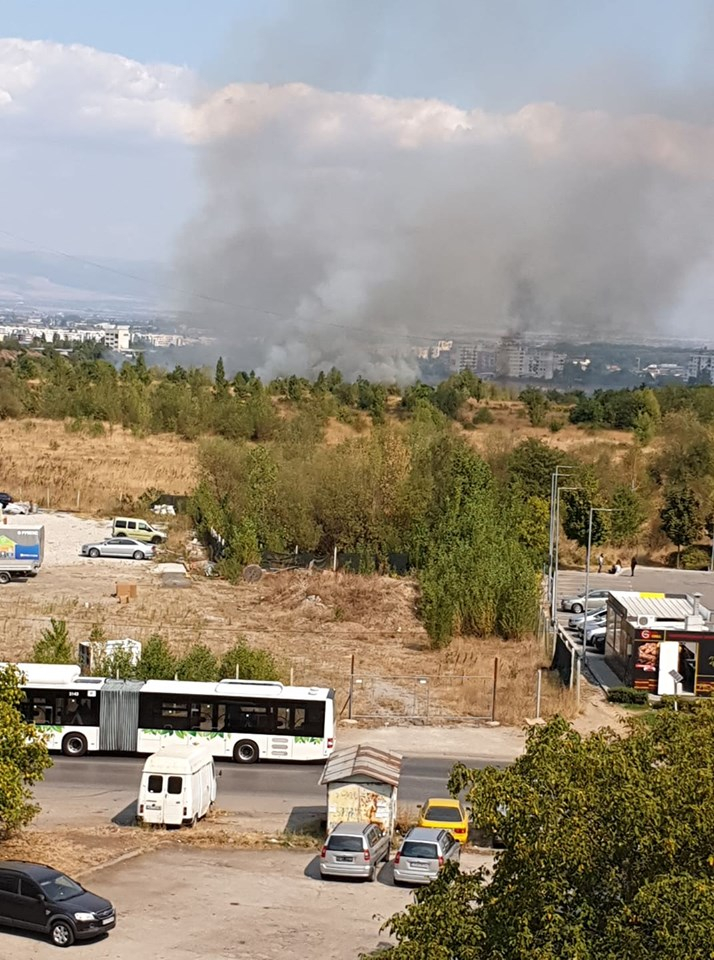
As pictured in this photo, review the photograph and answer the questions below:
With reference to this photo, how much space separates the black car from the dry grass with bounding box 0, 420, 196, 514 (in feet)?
141

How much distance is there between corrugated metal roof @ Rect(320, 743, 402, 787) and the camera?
66.3 feet

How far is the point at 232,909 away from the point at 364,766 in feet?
12.6

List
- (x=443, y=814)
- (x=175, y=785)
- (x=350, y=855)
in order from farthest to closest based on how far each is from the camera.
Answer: (x=175, y=785)
(x=443, y=814)
(x=350, y=855)

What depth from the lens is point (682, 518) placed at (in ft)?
176

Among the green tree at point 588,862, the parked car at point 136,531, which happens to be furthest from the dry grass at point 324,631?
the green tree at point 588,862

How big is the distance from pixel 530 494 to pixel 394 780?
37601mm

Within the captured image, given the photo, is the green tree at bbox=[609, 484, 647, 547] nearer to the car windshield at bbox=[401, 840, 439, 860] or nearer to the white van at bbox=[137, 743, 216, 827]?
the white van at bbox=[137, 743, 216, 827]

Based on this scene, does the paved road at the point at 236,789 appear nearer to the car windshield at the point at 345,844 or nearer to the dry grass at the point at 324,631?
the car windshield at the point at 345,844

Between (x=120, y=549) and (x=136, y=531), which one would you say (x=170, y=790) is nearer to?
(x=120, y=549)

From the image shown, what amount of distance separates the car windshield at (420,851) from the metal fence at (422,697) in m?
9.19

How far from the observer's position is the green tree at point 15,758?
58.5 ft

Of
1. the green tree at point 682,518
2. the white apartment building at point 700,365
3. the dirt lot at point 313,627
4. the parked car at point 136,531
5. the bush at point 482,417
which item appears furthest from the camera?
the white apartment building at point 700,365

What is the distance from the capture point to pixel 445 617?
35.8 meters

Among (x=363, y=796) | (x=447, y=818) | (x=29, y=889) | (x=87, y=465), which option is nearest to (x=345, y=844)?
(x=363, y=796)
